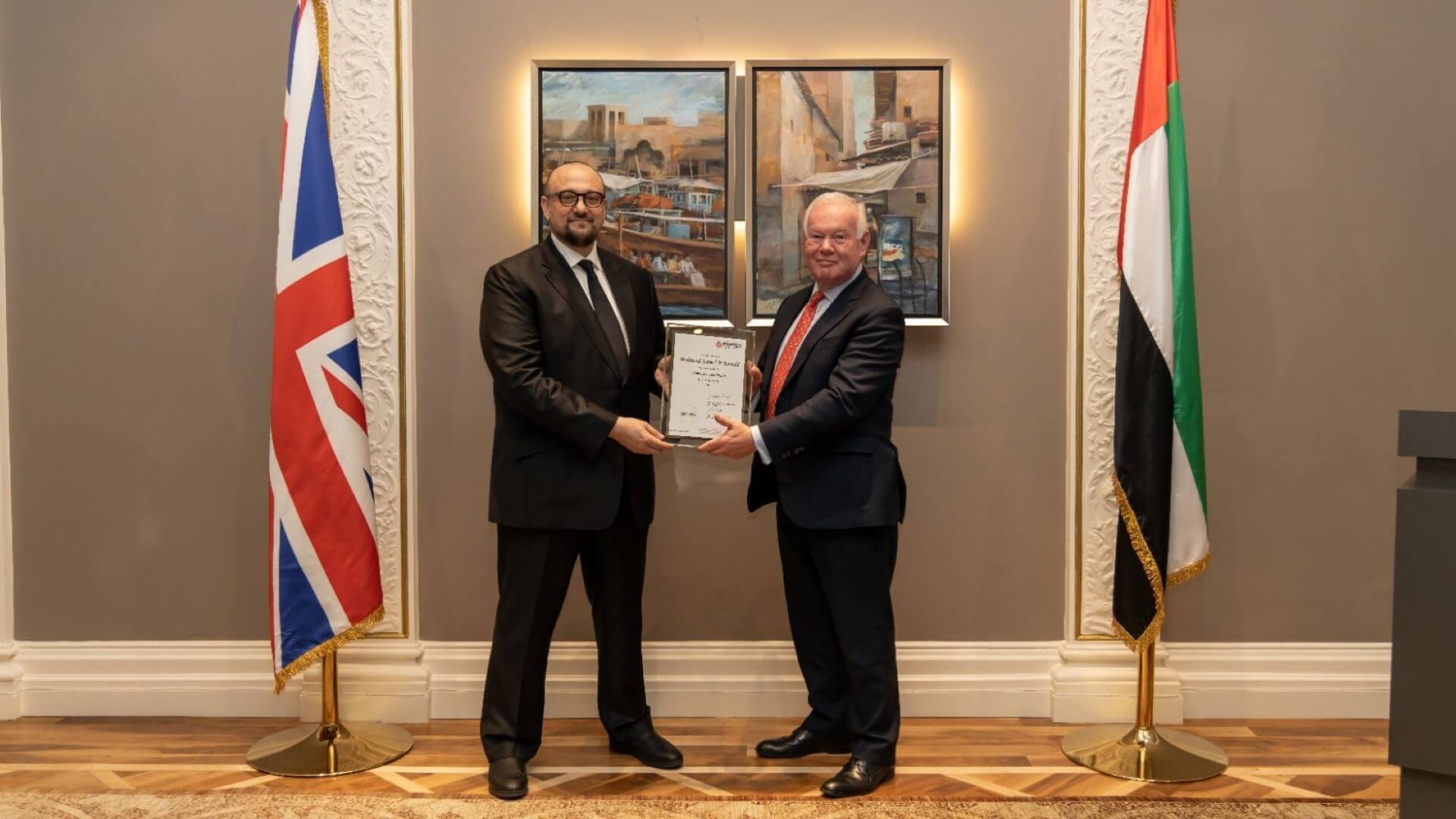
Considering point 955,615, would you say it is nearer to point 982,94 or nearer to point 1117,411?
point 1117,411

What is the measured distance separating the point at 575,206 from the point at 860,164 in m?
1.02

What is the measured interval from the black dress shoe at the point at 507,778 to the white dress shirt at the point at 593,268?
1.18m

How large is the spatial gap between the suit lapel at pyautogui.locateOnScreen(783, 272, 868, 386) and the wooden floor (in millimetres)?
1164

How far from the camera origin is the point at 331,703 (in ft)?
11.3

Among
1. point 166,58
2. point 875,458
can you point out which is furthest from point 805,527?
point 166,58

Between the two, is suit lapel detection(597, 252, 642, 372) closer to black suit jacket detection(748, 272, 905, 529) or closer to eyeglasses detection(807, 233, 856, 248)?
black suit jacket detection(748, 272, 905, 529)

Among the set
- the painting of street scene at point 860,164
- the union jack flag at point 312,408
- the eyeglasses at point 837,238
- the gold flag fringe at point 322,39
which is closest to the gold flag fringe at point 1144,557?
the painting of street scene at point 860,164

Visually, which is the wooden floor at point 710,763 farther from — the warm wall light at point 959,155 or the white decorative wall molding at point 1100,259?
the warm wall light at point 959,155

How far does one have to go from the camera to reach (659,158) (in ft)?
12.1

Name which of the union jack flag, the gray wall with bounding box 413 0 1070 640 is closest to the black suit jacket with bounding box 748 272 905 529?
the gray wall with bounding box 413 0 1070 640

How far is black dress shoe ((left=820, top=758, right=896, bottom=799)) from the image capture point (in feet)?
10.1

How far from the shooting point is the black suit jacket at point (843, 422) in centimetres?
305

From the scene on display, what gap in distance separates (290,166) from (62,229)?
1.00 metres

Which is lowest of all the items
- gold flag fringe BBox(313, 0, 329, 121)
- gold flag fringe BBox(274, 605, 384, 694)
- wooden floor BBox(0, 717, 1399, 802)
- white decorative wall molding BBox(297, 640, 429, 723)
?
wooden floor BBox(0, 717, 1399, 802)
